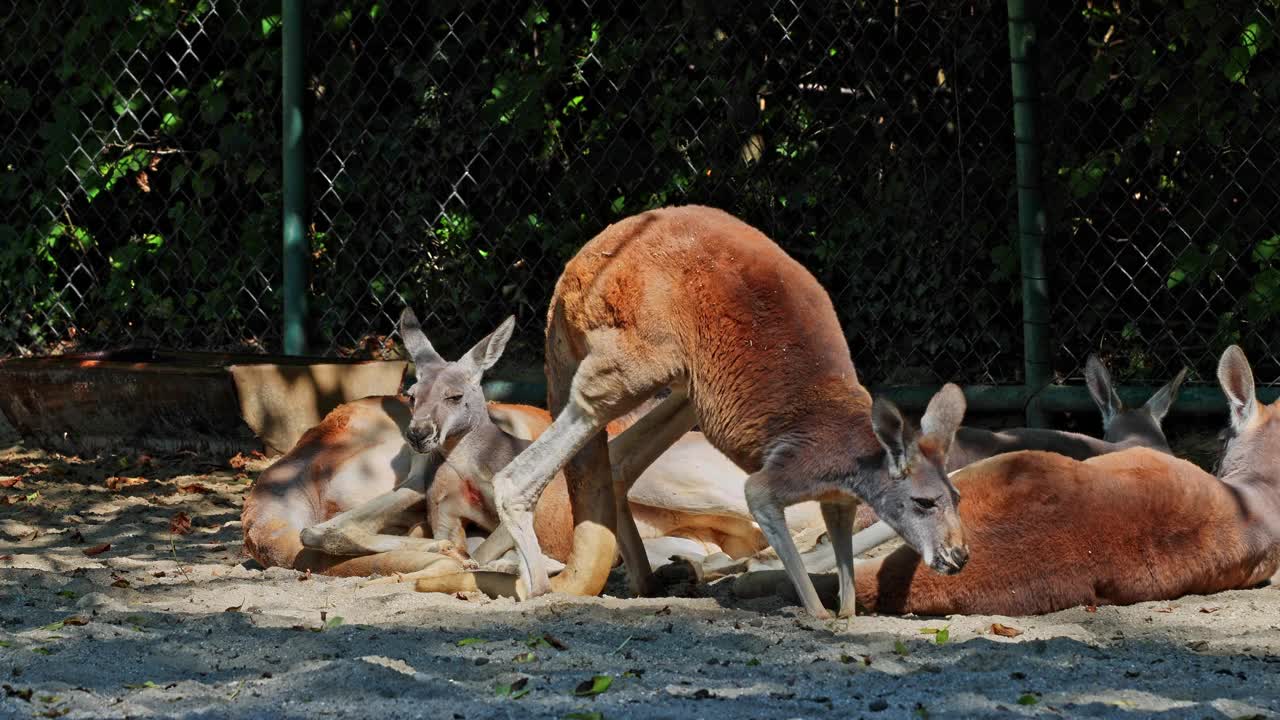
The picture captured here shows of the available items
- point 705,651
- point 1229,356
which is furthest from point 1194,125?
point 705,651

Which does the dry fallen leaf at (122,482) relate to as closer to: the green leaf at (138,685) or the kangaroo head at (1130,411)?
the green leaf at (138,685)

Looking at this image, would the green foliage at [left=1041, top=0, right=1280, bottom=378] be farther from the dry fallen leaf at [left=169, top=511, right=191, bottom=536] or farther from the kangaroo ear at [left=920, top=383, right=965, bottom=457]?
the dry fallen leaf at [left=169, top=511, right=191, bottom=536]

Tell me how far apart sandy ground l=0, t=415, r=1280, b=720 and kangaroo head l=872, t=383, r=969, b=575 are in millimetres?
210

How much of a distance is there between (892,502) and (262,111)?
545 centimetres

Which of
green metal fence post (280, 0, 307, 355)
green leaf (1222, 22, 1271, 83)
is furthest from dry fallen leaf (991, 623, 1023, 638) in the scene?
green metal fence post (280, 0, 307, 355)

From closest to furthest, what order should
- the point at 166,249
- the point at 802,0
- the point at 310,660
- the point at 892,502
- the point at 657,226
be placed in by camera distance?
1. the point at 310,660
2. the point at 892,502
3. the point at 657,226
4. the point at 802,0
5. the point at 166,249

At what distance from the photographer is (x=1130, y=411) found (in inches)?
245

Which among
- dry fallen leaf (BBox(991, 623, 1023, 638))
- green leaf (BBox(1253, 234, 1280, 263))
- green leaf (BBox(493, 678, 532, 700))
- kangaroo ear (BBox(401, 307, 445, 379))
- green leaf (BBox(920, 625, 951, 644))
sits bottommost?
dry fallen leaf (BBox(991, 623, 1023, 638))

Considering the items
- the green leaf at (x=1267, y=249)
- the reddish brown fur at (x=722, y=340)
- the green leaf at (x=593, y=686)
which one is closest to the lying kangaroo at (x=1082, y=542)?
the reddish brown fur at (x=722, y=340)

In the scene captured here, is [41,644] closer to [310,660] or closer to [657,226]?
[310,660]

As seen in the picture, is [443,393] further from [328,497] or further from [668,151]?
[668,151]

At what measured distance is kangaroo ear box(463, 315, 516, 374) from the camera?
244 inches

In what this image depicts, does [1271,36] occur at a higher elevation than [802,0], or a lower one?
lower

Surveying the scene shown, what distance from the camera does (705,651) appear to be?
12.6ft
